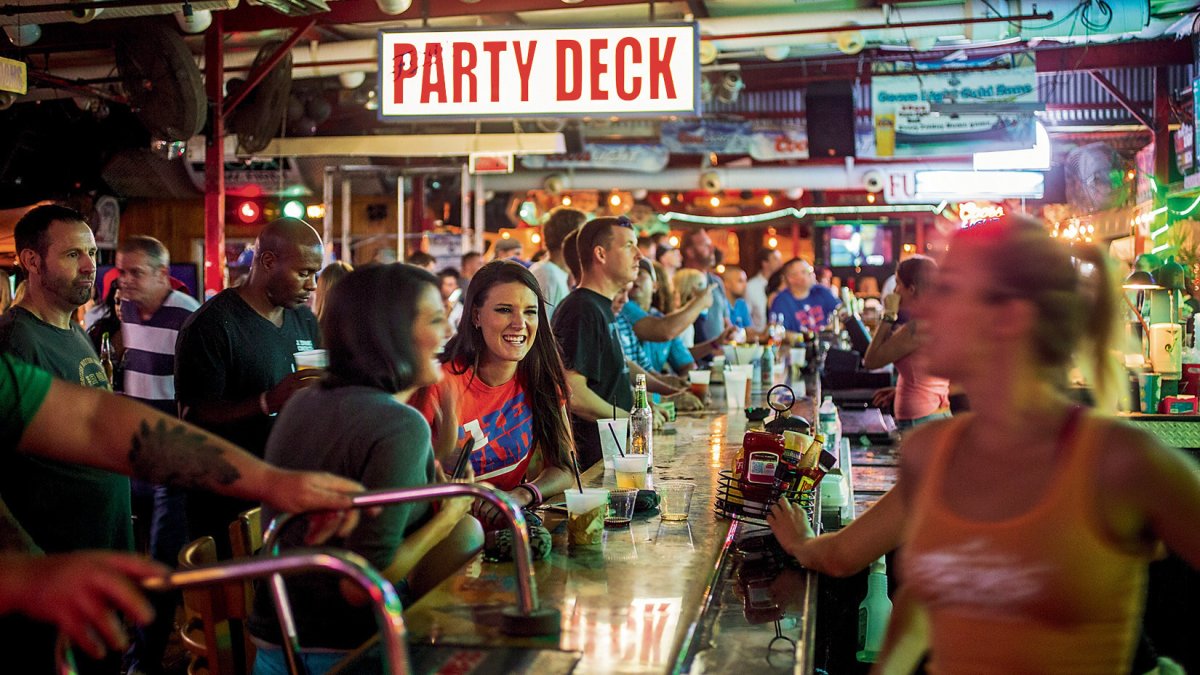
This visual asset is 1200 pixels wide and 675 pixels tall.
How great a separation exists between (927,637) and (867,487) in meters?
3.49

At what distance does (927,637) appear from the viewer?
1.91m

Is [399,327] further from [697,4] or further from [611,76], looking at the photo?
[697,4]

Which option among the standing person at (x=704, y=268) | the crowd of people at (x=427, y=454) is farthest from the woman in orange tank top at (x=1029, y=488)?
the standing person at (x=704, y=268)

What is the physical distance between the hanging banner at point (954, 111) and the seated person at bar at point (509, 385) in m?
8.86

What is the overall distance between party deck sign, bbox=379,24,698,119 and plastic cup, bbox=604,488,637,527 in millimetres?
3501

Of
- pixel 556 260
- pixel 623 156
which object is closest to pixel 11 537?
pixel 556 260

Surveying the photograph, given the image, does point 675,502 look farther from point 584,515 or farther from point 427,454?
point 427,454

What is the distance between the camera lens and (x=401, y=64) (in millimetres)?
6426

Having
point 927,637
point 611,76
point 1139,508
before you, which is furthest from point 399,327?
point 611,76

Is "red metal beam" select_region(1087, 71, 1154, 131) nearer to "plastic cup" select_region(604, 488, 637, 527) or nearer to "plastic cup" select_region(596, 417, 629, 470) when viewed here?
"plastic cup" select_region(596, 417, 629, 470)

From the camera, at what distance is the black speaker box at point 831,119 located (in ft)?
41.1

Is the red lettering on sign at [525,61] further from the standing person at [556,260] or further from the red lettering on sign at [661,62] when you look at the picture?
the standing person at [556,260]

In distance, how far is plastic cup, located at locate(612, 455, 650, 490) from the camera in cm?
347

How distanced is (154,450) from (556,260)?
5010mm
